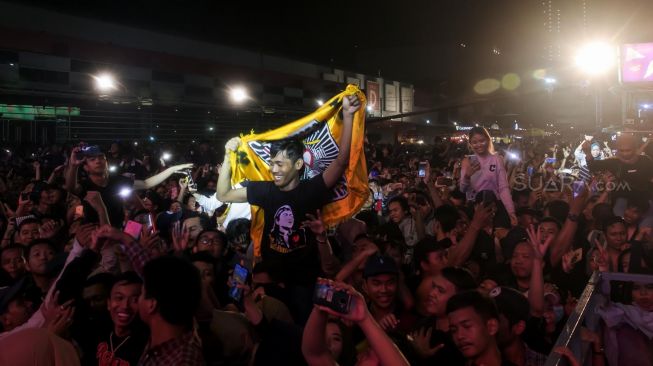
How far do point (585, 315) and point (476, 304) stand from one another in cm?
81

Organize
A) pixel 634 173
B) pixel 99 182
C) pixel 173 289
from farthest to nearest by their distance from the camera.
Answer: pixel 634 173
pixel 99 182
pixel 173 289

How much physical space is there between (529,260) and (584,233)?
6.02 feet

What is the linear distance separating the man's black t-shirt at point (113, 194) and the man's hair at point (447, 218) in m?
2.93

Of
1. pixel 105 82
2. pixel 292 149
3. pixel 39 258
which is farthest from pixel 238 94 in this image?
pixel 39 258

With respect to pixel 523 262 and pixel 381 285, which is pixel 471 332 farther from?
pixel 523 262

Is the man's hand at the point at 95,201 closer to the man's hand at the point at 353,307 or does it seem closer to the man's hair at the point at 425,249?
the man's hair at the point at 425,249

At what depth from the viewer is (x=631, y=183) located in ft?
22.0

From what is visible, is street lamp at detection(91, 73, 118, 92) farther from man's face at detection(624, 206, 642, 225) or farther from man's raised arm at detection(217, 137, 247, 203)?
man's face at detection(624, 206, 642, 225)

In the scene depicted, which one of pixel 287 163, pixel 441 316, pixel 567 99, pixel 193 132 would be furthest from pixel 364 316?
pixel 567 99

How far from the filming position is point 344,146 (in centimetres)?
457

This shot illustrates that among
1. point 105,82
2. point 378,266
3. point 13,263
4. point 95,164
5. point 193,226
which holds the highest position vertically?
point 105,82

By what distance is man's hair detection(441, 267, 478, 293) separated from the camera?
9.78ft

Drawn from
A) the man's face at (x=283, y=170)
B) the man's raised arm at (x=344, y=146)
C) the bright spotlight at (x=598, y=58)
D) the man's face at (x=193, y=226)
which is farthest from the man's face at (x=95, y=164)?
the bright spotlight at (x=598, y=58)

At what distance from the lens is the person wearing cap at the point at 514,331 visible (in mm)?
2707
